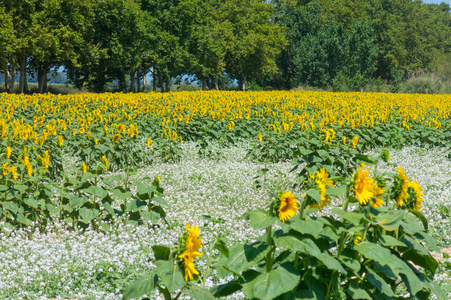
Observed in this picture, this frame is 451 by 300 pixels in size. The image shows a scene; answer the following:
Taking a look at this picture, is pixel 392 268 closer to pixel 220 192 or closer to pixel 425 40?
pixel 220 192

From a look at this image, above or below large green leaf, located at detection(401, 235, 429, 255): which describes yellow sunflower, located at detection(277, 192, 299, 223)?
above

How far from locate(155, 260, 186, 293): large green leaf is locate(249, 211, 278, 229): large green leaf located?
1.18ft

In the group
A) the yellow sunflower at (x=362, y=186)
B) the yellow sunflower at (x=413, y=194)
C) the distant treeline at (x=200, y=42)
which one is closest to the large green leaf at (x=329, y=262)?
the yellow sunflower at (x=362, y=186)

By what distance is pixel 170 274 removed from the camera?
75.7 inches

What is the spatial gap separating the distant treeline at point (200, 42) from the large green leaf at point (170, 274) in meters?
24.9

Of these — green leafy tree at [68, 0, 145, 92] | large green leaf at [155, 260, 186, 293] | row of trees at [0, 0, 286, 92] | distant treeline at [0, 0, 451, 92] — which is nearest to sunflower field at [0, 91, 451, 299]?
large green leaf at [155, 260, 186, 293]

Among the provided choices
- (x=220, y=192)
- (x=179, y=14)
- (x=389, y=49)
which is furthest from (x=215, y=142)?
(x=389, y=49)

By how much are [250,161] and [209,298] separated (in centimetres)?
722

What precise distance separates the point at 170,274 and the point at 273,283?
435mm

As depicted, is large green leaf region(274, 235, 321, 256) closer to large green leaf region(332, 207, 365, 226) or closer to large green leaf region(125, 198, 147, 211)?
large green leaf region(332, 207, 365, 226)

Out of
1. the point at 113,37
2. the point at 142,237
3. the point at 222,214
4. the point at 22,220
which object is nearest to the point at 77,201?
the point at 22,220

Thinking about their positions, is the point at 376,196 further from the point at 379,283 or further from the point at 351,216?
the point at 379,283

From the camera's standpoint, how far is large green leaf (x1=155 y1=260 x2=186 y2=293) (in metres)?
1.88

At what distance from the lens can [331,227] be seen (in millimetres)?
2277
